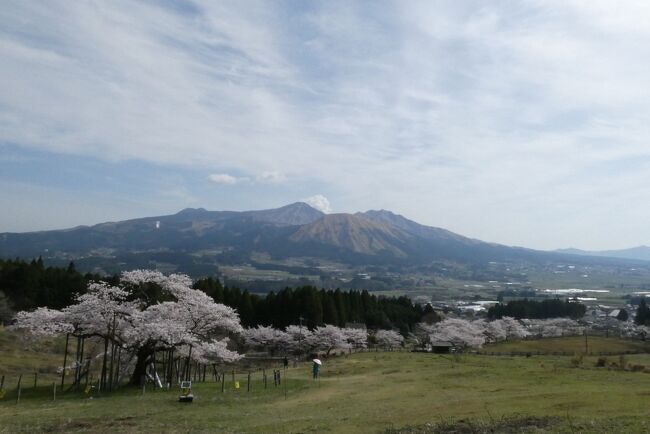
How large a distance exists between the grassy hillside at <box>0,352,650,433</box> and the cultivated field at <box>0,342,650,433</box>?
0.04 m

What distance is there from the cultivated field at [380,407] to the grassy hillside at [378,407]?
38 millimetres

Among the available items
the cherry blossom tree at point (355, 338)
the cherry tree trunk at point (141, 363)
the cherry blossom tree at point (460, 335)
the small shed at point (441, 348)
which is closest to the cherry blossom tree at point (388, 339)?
the cherry blossom tree at point (355, 338)

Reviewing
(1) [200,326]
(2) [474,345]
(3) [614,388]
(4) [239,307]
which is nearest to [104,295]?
(1) [200,326]

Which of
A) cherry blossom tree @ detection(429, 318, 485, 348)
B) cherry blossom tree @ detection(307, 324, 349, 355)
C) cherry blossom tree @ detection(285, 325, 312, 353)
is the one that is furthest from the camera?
cherry blossom tree @ detection(429, 318, 485, 348)

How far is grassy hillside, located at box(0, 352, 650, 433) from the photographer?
1644 centimetres

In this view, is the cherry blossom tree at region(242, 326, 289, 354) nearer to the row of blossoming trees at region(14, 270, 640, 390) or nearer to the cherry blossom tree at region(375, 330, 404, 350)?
the cherry blossom tree at region(375, 330, 404, 350)

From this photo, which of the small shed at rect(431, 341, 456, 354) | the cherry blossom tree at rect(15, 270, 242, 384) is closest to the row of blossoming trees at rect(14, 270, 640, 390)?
the cherry blossom tree at rect(15, 270, 242, 384)

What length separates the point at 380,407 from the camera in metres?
21.5

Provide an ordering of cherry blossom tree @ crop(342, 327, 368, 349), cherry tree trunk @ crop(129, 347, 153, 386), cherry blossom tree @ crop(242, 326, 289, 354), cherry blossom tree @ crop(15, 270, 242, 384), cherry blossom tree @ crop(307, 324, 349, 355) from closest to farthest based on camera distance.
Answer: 1. cherry blossom tree @ crop(15, 270, 242, 384)
2. cherry tree trunk @ crop(129, 347, 153, 386)
3. cherry blossom tree @ crop(307, 324, 349, 355)
4. cherry blossom tree @ crop(242, 326, 289, 354)
5. cherry blossom tree @ crop(342, 327, 368, 349)

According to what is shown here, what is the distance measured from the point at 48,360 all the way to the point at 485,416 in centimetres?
4186

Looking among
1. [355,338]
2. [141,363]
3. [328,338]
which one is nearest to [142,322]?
[141,363]

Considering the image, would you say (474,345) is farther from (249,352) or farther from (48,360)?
(48,360)

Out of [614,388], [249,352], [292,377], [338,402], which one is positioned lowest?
[249,352]

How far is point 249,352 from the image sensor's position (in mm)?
71750
